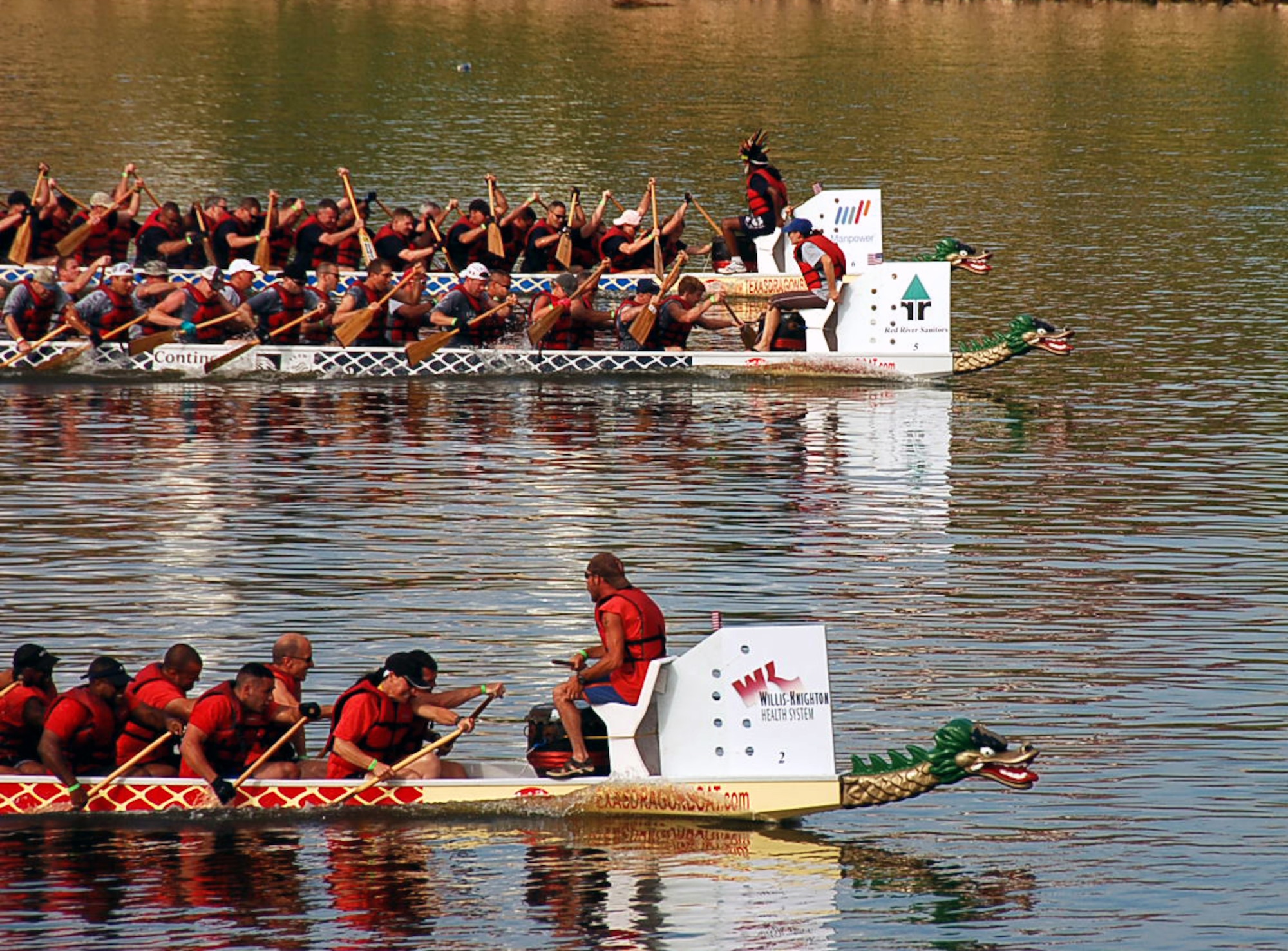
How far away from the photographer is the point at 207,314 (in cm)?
3428

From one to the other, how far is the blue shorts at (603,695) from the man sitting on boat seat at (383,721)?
1.03 meters

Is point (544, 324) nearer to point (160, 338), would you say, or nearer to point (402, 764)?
point (160, 338)

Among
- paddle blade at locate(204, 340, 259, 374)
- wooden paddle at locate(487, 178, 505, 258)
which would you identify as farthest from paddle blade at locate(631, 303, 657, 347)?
wooden paddle at locate(487, 178, 505, 258)

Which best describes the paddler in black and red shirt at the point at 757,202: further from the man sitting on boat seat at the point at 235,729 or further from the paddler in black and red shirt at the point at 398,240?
the man sitting on boat seat at the point at 235,729

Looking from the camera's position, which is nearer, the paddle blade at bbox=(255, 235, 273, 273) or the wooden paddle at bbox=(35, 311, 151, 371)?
the wooden paddle at bbox=(35, 311, 151, 371)

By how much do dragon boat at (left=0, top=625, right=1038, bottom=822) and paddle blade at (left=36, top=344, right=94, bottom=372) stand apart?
1755 cm

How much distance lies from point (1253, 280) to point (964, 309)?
276 inches

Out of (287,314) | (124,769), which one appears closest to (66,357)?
(287,314)

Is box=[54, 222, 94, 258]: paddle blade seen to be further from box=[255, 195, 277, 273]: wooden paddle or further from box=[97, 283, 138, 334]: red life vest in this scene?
box=[97, 283, 138, 334]: red life vest

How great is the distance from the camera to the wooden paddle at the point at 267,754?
17.3 meters

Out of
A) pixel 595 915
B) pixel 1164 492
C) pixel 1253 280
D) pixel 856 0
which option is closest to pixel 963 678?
pixel 595 915

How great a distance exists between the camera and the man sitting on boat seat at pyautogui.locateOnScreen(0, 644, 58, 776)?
1756 cm

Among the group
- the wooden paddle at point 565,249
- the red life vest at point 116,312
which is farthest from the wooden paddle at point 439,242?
the red life vest at point 116,312

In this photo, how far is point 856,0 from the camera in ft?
303
